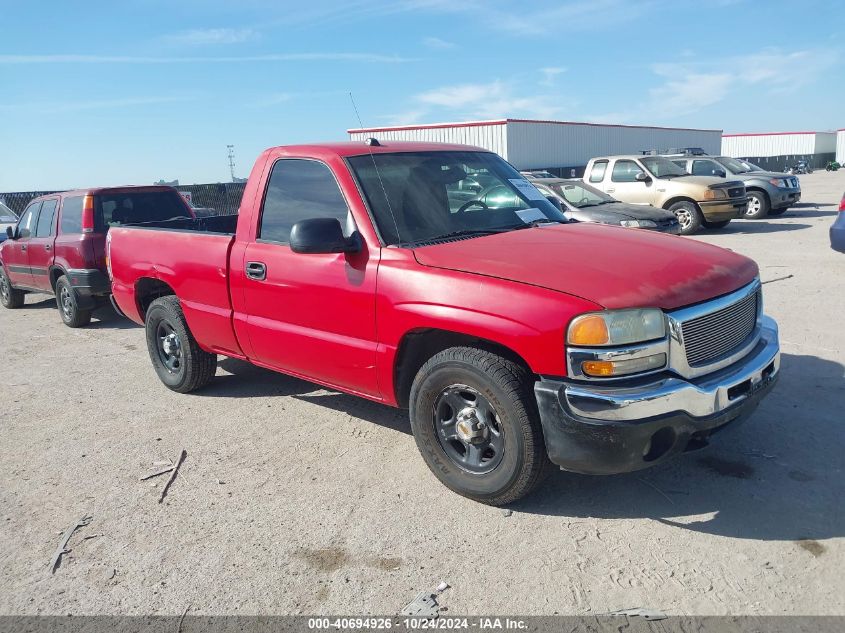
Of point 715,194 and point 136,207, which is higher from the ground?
point 136,207

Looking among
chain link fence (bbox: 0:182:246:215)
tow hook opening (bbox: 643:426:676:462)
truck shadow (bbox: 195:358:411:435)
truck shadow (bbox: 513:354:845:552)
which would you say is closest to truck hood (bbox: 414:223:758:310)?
tow hook opening (bbox: 643:426:676:462)

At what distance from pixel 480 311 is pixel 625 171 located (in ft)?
42.9

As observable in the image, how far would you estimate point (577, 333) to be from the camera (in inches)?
122

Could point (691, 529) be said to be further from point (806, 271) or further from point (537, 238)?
point (806, 271)

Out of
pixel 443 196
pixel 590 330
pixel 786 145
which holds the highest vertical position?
pixel 786 145

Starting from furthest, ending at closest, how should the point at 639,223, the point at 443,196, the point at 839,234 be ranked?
1. the point at 639,223
2. the point at 839,234
3. the point at 443,196

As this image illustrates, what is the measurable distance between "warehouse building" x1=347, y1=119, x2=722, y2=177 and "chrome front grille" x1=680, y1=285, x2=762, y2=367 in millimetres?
26534

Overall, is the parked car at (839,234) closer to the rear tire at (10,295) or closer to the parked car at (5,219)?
the rear tire at (10,295)

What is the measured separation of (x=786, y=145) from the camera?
60531 millimetres

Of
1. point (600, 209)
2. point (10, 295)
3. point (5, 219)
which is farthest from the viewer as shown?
point (5, 219)

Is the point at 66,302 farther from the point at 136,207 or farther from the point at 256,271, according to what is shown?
the point at 256,271

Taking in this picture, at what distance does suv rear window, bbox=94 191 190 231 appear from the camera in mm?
8633

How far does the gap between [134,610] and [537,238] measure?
2.76 metres

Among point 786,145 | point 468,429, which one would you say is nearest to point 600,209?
point 468,429
